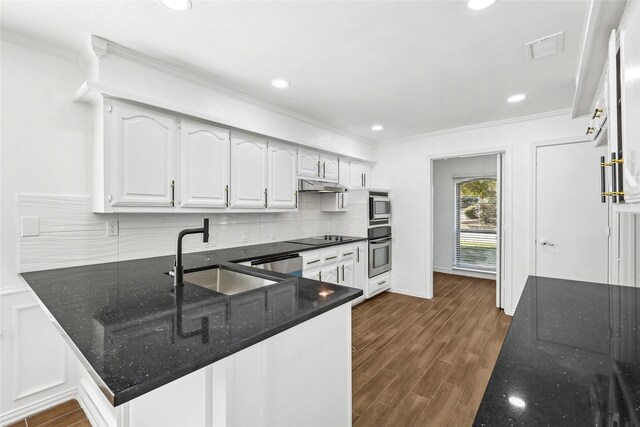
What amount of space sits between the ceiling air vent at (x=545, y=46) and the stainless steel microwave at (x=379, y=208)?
238 centimetres

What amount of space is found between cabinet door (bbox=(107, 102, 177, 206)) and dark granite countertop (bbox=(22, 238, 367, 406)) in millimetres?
576

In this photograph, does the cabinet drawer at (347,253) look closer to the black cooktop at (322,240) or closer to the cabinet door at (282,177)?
the black cooktop at (322,240)

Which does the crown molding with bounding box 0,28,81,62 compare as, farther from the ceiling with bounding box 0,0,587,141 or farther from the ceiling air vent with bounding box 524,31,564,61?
the ceiling air vent with bounding box 524,31,564,61

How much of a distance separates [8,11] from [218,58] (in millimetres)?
1148

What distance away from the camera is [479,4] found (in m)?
1.64

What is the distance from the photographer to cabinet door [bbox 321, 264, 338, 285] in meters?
3.44

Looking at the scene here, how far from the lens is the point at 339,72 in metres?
2.48

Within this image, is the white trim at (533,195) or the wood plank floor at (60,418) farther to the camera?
the white trim at (533,195)

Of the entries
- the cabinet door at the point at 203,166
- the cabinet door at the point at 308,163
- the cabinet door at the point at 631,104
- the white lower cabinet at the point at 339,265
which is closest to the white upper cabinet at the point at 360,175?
the cabinet door at the point at 308,163

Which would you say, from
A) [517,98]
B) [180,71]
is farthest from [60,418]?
[517,98]

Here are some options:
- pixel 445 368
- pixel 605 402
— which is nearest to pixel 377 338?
pixel 445 368

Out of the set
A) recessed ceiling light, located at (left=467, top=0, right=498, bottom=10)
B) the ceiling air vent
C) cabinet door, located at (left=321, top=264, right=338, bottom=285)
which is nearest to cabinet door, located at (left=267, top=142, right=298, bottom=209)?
cabinet door, located at (left=321, top=264, right=338, bottom=285)

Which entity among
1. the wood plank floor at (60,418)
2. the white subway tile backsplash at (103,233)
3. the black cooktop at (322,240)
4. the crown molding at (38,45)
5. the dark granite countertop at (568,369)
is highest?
the crown molding at (38,45)

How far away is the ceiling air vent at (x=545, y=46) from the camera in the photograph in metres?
1.96
